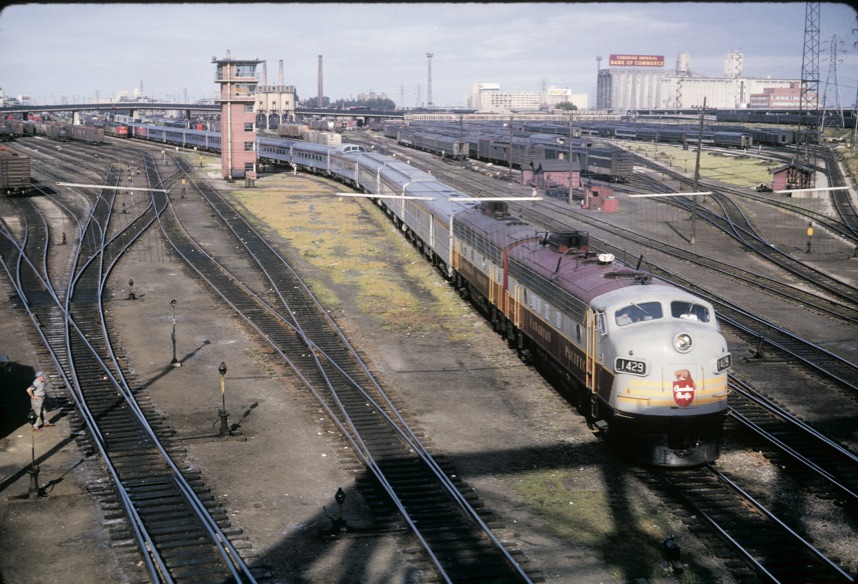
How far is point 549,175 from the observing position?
229ft

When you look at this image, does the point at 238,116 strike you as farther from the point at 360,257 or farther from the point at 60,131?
the point at 60,131

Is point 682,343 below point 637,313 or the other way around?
below

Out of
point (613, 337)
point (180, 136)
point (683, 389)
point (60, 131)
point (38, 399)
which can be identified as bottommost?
point (38, 399)

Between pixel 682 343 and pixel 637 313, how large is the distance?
122 cm

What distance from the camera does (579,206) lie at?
62.6m

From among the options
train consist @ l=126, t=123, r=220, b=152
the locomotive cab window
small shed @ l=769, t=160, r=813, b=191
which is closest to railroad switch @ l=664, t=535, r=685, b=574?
the locomotive cab window

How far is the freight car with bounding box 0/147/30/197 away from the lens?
60.8 meters

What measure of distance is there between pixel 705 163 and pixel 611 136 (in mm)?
40574

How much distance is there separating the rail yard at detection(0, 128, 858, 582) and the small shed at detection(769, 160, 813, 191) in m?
22.7

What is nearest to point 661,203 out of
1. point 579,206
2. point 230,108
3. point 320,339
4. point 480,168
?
point 579,206

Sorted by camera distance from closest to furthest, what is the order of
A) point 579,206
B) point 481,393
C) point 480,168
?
1. point 481,393
2. point 579,206
3. point 480,168

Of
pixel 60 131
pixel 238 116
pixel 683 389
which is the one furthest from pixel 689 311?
pixel 60 131

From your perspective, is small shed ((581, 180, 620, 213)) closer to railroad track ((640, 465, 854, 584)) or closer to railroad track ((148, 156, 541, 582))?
railroad track ((148, 156, 541, 582))

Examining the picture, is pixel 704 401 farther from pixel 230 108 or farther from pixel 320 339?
pixel 230 108
